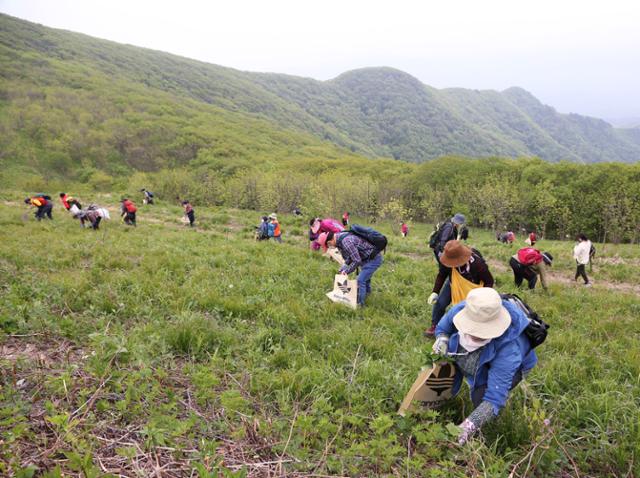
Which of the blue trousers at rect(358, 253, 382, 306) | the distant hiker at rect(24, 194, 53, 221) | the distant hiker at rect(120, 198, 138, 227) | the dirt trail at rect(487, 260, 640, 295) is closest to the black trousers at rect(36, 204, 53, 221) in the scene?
the distant hiker at rect(24, 194, 53, 221)

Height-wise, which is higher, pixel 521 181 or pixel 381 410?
pixel 521 181

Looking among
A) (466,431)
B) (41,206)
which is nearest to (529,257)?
(466,431)

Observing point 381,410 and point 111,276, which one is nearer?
point 381,410

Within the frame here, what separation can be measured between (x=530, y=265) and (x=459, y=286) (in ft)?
14.0

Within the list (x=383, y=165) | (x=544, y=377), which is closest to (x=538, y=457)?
A: (x=544, y=377)

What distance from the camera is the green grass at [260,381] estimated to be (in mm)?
2500

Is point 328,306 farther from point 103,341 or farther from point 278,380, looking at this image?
point 103,341

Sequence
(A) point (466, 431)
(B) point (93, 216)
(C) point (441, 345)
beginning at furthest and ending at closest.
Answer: (B) point (93, 216)
(C) point (441, 345)
(A) point (466, 431)

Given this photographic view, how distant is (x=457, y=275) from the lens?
495 cm

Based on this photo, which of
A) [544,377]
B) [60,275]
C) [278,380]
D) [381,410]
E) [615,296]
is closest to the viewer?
[381,410]

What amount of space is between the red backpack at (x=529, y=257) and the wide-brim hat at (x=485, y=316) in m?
5.95

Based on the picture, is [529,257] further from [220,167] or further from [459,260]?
[220,167]

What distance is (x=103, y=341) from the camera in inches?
133

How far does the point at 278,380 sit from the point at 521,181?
177 feet
